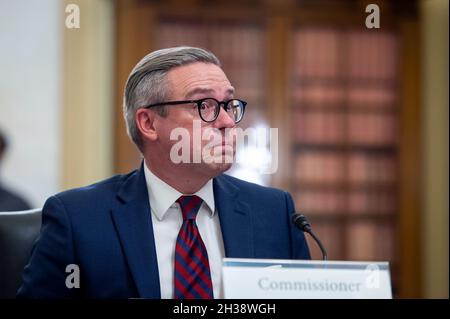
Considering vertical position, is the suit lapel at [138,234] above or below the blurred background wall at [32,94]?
below

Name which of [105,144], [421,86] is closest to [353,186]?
[421,86]

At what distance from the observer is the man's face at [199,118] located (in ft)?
3.88

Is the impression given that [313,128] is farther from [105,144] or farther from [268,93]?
[105,144]

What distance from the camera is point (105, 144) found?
114 inches

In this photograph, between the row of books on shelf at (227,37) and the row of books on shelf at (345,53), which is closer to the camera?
the row of books on shelf at (227,37)

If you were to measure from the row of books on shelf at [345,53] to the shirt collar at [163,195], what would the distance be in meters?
2.75

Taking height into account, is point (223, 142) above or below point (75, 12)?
below

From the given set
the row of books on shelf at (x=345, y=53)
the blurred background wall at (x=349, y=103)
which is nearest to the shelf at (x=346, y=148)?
the blurred background wall at (x=349, y=103)

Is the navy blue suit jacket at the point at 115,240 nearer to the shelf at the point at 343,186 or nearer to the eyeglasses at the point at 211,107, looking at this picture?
the eyeglasses at the point at 211,107

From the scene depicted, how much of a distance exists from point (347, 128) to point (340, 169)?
27cm

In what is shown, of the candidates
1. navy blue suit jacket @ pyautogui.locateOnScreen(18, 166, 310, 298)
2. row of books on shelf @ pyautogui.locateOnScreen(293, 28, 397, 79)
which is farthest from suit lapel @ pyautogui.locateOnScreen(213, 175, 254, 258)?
row of books on shelf @ pyautogui.locateOnScreen(293, 28, 397, 79)

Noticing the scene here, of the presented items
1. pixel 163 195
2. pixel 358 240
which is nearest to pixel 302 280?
pixel 163 195

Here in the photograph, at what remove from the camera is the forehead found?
1198mm
